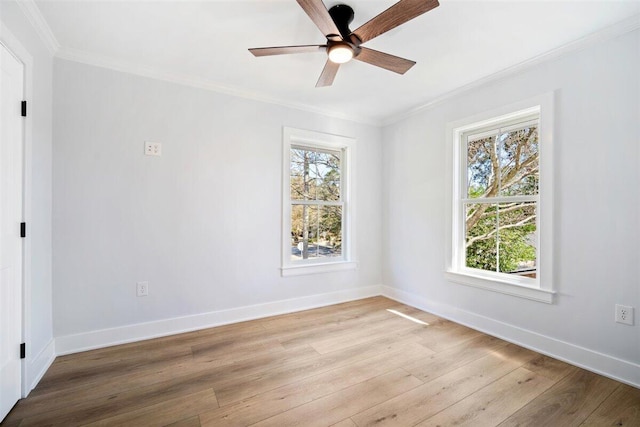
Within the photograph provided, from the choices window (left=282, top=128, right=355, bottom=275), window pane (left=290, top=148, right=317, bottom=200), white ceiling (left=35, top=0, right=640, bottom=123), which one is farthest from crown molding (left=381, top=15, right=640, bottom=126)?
window pane (left=290, top=148, right=317, bottom=200)

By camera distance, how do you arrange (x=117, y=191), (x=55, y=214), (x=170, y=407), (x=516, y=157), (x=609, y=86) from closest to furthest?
1. (x=170, y=407)
2. (x=609, y=86)
3. (x=55, y=214)
4. (x=117, y=191)
5. (x=516, y=157)

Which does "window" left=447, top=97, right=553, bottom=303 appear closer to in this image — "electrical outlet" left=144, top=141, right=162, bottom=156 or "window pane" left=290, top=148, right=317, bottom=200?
"window pane" left=290, top=148, right=317, bottom=200

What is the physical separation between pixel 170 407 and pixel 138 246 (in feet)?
4.78

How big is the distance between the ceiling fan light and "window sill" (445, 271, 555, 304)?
7.89ft

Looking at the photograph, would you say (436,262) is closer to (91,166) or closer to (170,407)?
(170,407)

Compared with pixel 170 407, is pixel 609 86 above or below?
above

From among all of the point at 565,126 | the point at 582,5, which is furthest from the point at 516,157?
the point at 582,5

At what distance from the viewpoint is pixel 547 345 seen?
237cm

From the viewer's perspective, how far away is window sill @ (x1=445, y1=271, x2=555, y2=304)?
7.84 ft

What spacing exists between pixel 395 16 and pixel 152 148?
2302 mm

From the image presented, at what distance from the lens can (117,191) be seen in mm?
2521

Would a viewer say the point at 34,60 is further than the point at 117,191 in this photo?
No

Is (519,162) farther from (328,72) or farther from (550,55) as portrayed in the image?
(328,72)

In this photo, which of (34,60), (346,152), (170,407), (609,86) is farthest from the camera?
(346,152)
